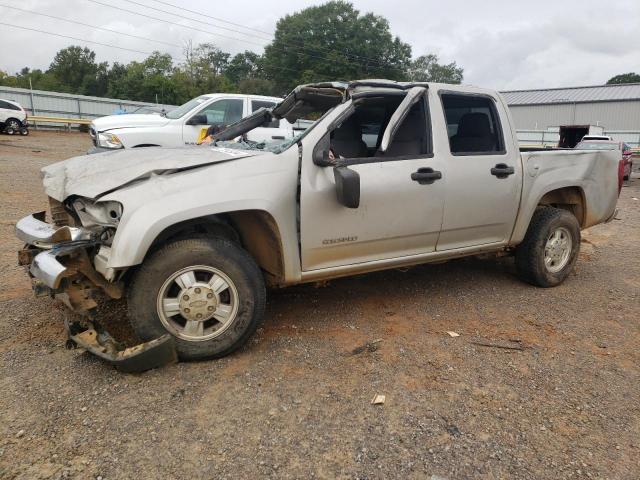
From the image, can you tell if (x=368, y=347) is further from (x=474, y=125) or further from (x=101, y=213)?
(x=474, y=125)

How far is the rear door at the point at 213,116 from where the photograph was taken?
944 cm

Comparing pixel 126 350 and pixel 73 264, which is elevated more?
pixel 73 264

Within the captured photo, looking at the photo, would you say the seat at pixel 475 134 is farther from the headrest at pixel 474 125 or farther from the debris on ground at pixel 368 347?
the debris on ground at pixel 368 347

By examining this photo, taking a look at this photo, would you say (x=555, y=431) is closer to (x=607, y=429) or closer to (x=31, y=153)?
(x=607, y=429)

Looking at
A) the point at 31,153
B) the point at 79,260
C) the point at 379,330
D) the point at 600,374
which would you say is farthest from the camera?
the point at 31,153

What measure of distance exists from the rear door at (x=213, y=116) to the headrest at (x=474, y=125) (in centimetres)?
590

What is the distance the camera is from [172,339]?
2982 millimetres

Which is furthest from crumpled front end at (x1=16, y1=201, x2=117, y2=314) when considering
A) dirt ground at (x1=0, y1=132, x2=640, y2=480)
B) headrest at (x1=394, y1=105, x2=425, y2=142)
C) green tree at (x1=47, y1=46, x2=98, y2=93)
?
green tree at (x1=47, y1=46, x2=98, y2=93)

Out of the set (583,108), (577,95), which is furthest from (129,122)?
(577,95)

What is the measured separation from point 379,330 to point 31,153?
1538cm

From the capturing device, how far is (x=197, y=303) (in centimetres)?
304

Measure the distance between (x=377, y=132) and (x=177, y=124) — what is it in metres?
5.96

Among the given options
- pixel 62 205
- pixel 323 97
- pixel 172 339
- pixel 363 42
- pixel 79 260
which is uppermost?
pixel 363 42

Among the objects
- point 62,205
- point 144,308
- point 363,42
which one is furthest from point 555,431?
point 363,42
